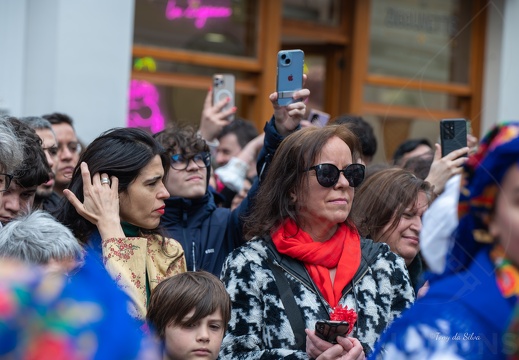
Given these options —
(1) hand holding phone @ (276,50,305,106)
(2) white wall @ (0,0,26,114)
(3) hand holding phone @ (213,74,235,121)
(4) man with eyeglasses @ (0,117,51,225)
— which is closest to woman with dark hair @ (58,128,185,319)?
(4) man with eyeglasses @ (0,117,51,225)

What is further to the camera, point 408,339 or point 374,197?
point 374,197

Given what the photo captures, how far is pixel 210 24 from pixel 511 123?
262 inches

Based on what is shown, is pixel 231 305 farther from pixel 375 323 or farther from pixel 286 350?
pixel 375 323

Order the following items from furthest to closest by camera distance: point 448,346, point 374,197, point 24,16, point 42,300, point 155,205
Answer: point 24,16
point 374,197
point 155,205
point 448,346
point 42,300

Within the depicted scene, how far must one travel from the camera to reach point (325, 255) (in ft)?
11.7

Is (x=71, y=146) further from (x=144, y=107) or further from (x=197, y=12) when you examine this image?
(x=197, y=12)

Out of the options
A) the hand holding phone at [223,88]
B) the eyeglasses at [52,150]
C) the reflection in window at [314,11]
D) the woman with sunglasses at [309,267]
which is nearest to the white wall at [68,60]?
the hand holding phone at [223,88]

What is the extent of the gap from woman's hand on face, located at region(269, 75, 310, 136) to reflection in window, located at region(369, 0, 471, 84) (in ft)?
18.0

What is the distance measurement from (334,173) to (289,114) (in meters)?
0.46

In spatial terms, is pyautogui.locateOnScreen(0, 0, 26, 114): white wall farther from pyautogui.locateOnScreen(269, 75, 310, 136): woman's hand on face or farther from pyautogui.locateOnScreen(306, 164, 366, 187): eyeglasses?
pyautogui.locateOnScreen(306, 164, 366, 187): eyeglasses

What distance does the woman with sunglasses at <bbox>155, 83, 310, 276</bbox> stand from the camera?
4.52 meters

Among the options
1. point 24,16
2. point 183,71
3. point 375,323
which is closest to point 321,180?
point 375,323

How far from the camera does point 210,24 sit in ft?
27.2

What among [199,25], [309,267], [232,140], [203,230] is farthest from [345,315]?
[199,25]
